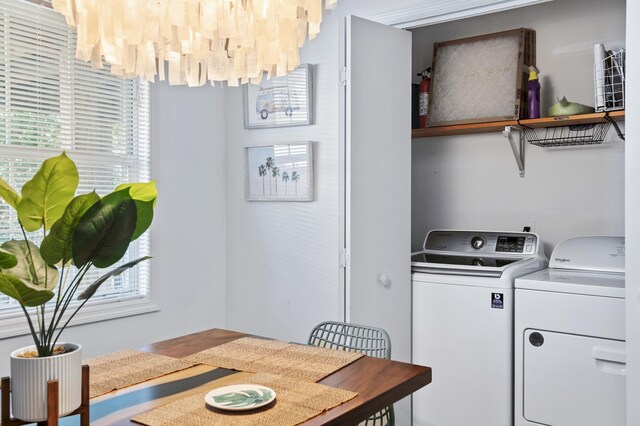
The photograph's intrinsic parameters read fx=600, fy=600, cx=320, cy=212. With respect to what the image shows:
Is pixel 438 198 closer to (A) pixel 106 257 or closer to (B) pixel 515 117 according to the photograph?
(B) pixel 515 117

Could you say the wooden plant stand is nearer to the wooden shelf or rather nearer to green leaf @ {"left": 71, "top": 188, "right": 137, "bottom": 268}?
green leaf @ {"left": 71, "top": 188, "right": 137, "bottom": 268}

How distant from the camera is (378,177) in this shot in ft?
9.86

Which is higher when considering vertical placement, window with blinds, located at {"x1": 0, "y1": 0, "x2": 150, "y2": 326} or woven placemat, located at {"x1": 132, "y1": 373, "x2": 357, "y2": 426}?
window with blinds, located at {"x1": 0, "y1": 0, "x2": 150, "y2": 326}

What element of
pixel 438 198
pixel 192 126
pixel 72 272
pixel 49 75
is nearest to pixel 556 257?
pixel 438 198

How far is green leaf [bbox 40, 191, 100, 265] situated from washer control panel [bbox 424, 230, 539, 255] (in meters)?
2.61

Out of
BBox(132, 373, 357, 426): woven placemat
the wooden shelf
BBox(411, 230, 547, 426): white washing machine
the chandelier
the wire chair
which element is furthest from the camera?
the wooden shelf

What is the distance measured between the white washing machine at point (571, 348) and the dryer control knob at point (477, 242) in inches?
21.1

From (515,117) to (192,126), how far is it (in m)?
1.86

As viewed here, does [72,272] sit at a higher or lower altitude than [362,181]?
lower

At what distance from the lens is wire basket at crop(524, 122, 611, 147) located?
324cm

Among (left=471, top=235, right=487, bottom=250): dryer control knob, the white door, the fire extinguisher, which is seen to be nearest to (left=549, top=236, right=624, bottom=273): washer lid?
(left=471, top=235, right=487, bottom=250): dryer control knob

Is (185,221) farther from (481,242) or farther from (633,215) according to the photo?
(633,215)

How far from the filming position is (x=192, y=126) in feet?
11.7

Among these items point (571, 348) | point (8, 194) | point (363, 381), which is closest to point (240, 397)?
point (363, 381)
